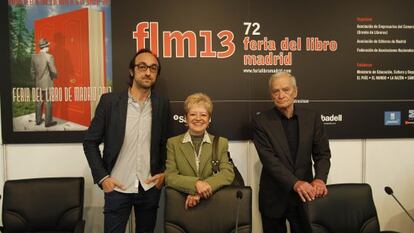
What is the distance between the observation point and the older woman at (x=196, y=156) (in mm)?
1896

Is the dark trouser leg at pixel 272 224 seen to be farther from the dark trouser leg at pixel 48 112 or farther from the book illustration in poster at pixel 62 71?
the dark trouser leg at pixel 48 112

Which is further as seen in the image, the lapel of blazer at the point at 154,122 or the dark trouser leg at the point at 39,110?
the dark trouser leg at the point at 39,110

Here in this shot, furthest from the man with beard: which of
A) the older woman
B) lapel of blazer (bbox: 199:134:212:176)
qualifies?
lapel of blazer (bbox: 199:134:212:176)

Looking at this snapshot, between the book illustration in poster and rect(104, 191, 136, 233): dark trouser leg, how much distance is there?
77cm

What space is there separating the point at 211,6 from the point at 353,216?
1.73 metres

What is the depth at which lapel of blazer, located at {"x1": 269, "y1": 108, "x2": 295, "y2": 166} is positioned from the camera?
2.13 meters

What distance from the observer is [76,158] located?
2.68 meters

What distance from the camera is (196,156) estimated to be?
200cm

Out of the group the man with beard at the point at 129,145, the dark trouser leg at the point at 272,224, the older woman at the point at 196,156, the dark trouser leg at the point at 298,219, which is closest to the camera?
the older woman at the point at 196,156

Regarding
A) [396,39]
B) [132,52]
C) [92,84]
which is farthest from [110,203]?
[396,39]

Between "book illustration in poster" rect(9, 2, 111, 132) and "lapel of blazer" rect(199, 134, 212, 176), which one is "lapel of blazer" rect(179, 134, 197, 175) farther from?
"book illustration in poster" rect(9, 2, 111, 132)

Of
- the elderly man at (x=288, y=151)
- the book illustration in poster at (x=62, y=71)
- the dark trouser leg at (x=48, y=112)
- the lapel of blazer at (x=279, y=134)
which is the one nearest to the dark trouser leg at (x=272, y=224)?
the elderly man at (x=288, y=151)

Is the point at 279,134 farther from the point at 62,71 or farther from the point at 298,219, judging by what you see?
the point at 62,71

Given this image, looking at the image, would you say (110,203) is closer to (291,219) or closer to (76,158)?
(76,158)
